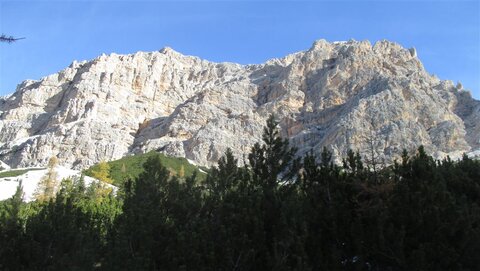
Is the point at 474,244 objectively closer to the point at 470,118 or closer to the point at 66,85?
the point at 470,118

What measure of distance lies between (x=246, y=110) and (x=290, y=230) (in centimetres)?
12375

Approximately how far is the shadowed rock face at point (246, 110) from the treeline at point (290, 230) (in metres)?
86.0

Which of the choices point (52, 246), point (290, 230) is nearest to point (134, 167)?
point (52, 246)

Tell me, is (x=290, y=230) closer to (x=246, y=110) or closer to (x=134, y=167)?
(x=134, y=167)

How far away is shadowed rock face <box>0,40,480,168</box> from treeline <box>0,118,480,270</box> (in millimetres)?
85963

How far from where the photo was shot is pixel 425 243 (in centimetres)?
1092

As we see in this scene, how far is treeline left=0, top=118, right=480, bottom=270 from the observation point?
11258mm

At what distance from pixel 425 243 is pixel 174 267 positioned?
6.06m

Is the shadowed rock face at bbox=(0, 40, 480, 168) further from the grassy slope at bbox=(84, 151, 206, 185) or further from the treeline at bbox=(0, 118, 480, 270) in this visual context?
the treeline at bbox=(0, 118, 480, 270)

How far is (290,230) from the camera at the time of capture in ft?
37.3

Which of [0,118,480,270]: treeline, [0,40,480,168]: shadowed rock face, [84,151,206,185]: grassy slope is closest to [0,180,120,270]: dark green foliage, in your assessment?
[0,118,480,270]: treeline

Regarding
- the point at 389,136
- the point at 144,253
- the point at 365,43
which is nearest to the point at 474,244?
the point at 144,253

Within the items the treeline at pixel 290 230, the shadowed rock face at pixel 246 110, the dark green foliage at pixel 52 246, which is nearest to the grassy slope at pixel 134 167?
the shadowed rock face at pixel 246 110

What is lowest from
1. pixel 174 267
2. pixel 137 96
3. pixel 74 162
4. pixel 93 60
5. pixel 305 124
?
pixel 174 267
